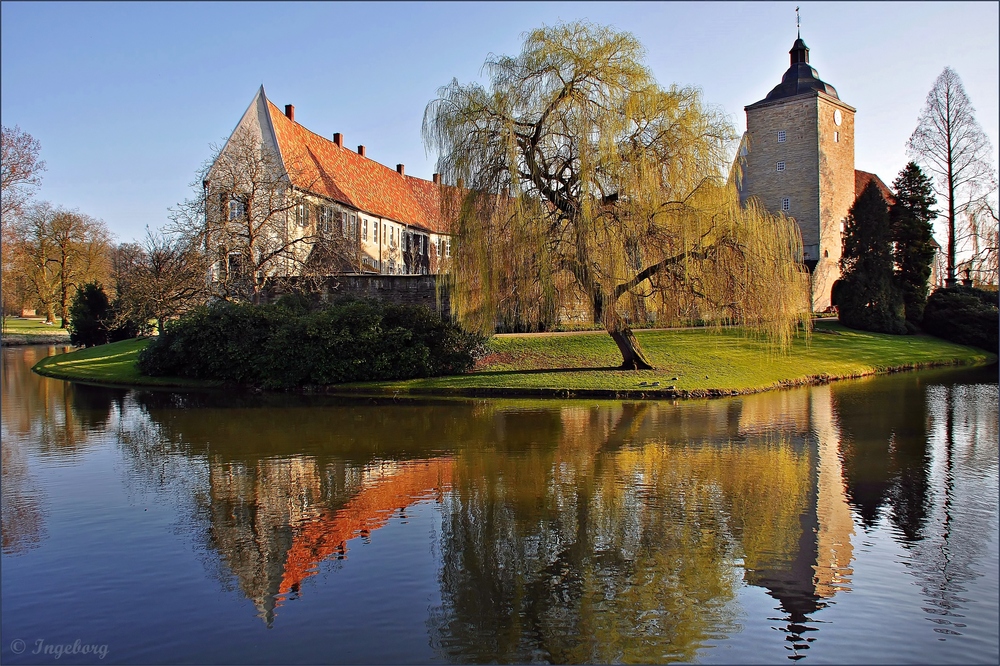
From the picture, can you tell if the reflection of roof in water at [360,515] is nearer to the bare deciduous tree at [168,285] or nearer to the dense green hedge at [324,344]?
the dense green hedge at [324,344]

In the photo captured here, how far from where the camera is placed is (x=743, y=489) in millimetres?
8961

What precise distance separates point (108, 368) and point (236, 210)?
745cm

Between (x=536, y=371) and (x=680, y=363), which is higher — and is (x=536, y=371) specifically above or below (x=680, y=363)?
below

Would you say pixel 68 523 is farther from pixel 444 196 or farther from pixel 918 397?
pixel 918 397

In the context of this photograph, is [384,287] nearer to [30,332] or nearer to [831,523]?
[831,523]

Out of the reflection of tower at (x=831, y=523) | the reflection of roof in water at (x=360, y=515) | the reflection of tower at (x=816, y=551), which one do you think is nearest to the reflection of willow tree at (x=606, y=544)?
the reflection of tower at (x=816, y=551)

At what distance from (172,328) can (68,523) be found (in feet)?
55.2

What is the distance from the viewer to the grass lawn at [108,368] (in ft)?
77.8

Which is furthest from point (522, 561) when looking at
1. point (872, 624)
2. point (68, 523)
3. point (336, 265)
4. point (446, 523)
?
point (336, 265)

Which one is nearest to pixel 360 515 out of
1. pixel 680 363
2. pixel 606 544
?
pixel 606 544

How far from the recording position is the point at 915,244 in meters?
34.9

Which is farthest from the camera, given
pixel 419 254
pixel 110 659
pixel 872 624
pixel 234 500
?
pixel 419 254

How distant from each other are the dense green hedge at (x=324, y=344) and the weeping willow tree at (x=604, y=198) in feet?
9.50

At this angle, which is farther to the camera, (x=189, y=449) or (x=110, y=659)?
(x=189, y=449)
